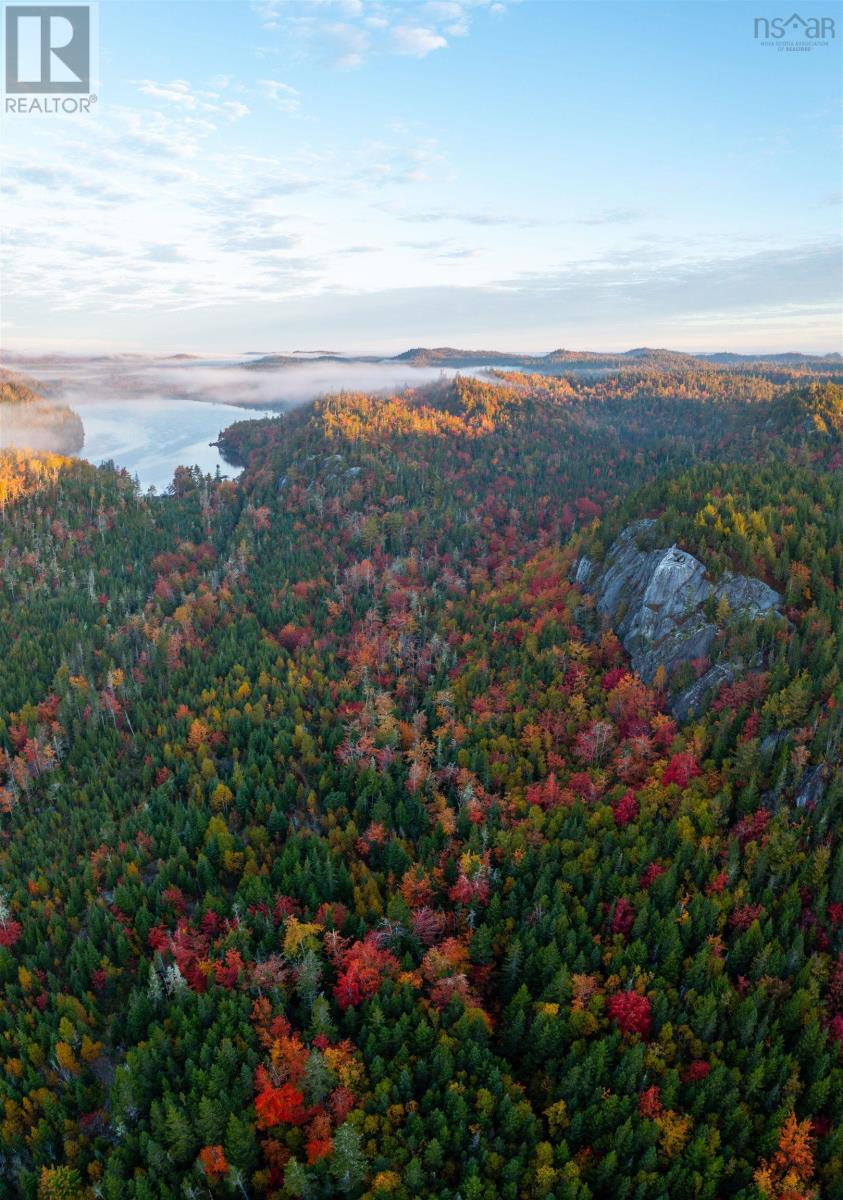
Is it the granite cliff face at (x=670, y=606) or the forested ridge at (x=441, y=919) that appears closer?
the forested ridge at (x=441, y=919)

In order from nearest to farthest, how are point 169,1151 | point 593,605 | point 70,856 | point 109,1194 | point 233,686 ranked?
point 109,1194 < point 169,1151 < point 70,856 < point 233,686 < point 593,605

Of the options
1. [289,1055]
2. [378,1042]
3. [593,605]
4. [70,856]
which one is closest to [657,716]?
[593,605]

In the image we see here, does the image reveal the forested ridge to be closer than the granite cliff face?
Yes

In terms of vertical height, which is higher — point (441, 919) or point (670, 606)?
point (670, 606)

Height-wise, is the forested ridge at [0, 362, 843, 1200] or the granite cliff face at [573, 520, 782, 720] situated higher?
the granite cliff face at [573, 520, 782, 720]

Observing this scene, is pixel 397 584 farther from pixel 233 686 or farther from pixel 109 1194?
pixel 109 1194
